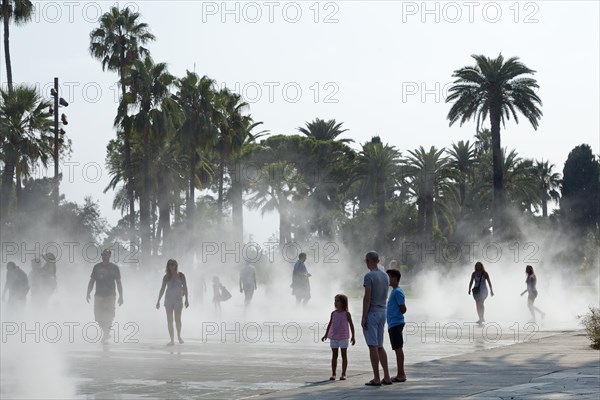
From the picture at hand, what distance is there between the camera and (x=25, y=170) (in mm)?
55688

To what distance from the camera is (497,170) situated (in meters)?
60.6

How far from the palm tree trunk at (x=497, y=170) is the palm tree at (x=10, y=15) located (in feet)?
78.4

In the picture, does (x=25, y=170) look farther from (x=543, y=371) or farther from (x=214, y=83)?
(x=543, y=371)

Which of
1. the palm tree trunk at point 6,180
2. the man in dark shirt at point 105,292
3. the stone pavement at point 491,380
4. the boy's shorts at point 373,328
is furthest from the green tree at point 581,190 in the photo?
the boy's shorts at point 373,328

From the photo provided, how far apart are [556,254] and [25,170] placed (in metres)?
38.7

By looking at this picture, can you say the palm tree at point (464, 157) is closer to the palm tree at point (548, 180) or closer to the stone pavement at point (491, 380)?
the palm tree at point (548, 180)

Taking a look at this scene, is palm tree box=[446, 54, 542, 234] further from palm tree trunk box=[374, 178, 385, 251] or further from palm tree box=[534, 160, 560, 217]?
palm tree box=[534, 160, 560, 217]

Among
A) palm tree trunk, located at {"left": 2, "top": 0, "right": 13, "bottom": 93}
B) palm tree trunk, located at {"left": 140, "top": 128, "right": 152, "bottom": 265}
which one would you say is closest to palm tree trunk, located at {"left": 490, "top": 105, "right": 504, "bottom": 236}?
palm tree trunk, located at {"left": 140, "top": 128, "right": 152, "bottom": 265}

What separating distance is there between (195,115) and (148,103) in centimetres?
696

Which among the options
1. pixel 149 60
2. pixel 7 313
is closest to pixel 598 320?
pixel 7 313

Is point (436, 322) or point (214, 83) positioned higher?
point (214, 83)

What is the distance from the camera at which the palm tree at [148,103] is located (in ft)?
172

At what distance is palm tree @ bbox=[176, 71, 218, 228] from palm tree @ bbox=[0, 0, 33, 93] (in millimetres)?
8237

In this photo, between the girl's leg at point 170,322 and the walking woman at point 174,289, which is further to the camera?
the walking woman at point 174,289
